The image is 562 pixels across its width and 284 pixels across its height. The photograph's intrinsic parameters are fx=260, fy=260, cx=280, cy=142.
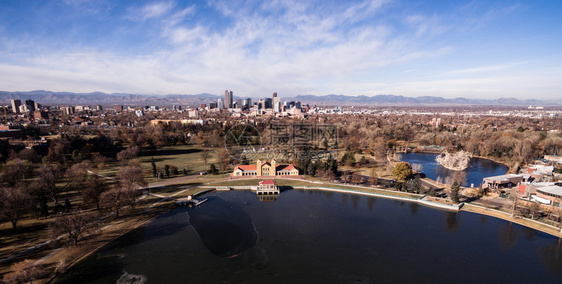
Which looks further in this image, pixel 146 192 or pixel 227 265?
pixel 146 192

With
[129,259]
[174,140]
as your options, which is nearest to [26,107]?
[174,140]

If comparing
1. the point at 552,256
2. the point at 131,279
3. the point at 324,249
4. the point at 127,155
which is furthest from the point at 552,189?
the point at 127,155

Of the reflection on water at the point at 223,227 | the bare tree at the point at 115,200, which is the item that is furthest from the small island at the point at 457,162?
the bare tree at the point at 115,200

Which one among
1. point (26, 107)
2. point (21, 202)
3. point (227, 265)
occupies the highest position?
point (26, 107)

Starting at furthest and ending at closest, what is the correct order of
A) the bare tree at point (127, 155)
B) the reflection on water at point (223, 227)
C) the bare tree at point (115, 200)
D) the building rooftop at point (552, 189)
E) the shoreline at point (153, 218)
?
the bare tree at point (127, 155) < the building rooftop at point (552, 189) < the bare tree at point (115, 200) < the reflection on water at point (223, 227) < the shoreline at point (153, 218)

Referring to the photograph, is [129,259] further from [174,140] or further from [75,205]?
[174,140]

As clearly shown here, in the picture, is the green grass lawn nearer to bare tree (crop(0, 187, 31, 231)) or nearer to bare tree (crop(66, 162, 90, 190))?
bare tree (crop(66, 162, 90, 190))

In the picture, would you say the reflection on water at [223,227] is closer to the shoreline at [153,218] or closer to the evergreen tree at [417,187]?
the shoreline at [153,218]
